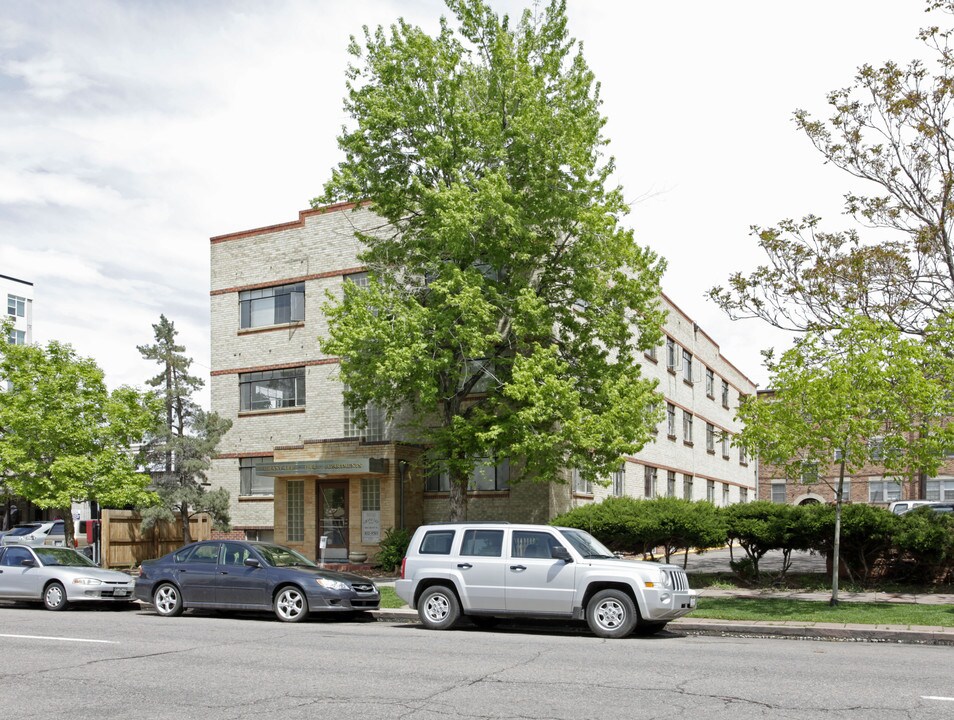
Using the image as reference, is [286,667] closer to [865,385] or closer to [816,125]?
[865,385]

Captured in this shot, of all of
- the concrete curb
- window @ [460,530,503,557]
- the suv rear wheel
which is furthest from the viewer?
window @ [460,530,503,557]

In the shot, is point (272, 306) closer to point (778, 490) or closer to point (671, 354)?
point (671, 354)

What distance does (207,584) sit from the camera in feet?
60.6

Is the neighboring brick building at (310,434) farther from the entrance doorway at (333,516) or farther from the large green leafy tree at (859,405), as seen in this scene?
the large green leafy tree at (859,405)

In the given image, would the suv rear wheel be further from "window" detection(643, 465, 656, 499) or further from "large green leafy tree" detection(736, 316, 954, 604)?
"window" detection(643, 465, 656, 499)

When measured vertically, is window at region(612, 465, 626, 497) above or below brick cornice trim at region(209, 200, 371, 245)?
below

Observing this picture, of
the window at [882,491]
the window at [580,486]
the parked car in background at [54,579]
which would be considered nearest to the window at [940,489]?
the window at [882,491]

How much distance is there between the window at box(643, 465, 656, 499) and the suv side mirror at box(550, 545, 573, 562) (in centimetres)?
2081

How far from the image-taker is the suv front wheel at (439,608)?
53.5ft

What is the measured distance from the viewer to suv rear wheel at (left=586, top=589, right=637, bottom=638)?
49.1 ft

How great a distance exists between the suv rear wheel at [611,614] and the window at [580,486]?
1430cm

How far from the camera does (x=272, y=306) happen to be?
34.2 metres

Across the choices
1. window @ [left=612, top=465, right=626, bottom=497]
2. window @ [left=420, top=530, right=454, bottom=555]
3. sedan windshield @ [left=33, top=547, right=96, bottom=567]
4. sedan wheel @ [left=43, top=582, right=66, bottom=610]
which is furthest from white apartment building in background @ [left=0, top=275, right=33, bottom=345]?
window @ [left=420, top=530, right=454, bottom=555]

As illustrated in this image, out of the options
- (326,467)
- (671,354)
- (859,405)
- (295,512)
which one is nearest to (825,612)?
(859,405)
